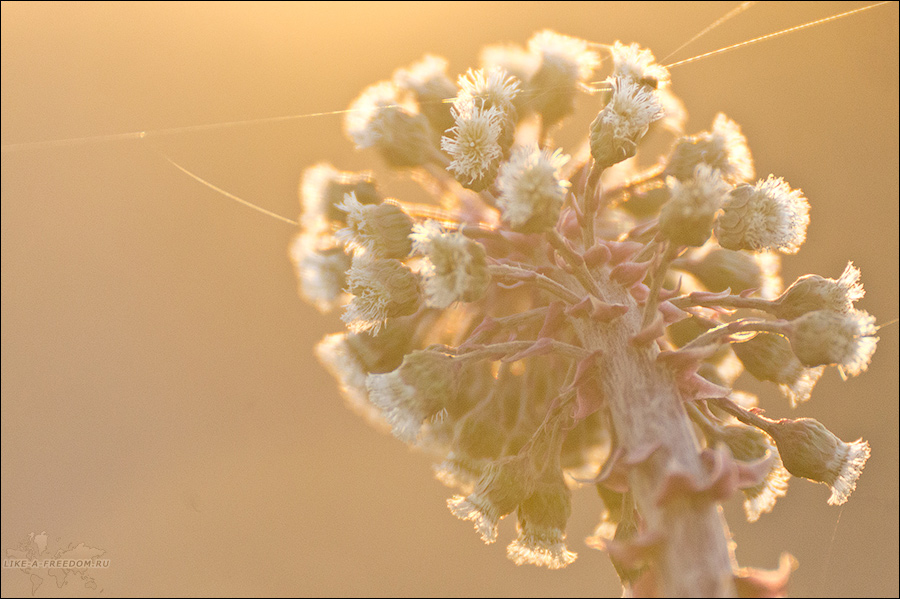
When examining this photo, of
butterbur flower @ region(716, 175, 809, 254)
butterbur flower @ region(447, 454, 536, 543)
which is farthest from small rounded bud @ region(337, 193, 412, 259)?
butterbur flower @ region(716, 175, 809, 254)

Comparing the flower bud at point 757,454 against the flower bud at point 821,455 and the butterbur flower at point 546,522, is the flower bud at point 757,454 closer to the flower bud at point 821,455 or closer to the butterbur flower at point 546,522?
the flower bud at point 821,455

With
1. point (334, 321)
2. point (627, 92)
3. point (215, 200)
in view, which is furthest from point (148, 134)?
point (627, 92)

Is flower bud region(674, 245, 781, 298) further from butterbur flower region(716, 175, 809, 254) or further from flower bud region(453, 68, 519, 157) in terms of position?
flower bud region(453, 68, 519, 157)

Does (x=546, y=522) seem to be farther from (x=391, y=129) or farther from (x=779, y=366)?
(x=391, y=129)

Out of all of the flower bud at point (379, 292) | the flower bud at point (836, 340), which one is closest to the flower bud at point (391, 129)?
the flower bud at point (379, 292)

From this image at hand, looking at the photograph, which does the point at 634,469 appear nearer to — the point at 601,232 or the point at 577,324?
the point at 577,324

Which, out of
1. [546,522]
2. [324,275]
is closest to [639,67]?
[324,275]
